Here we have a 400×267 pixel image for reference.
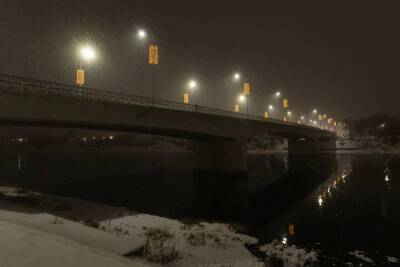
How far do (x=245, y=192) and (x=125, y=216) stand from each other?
16.4m

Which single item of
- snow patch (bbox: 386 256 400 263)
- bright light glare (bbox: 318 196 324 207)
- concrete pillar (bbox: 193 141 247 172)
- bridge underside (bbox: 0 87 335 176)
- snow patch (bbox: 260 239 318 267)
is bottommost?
bright light glare (bbox: 318 196 324 207)

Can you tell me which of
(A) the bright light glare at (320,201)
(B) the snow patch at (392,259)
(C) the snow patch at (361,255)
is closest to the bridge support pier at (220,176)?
(A) the bright light glare at (320,201)

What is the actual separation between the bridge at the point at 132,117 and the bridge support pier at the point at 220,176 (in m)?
0.14

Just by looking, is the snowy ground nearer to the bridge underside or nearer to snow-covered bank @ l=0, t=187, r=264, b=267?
snow-covered bank @ l=0, t=187, r=264, b=267

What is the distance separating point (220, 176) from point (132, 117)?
677 inches

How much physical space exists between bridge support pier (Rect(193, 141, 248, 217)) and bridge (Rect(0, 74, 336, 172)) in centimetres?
14

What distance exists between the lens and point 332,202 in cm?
2494

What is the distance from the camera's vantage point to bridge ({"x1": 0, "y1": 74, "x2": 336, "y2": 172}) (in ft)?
66.1

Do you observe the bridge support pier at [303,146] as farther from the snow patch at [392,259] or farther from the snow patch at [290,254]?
the snow patch at [290,254]

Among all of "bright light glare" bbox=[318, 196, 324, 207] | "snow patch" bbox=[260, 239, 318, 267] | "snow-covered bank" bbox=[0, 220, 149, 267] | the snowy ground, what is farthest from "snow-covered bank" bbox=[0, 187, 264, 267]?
"bright light glare" bbox=[318, 196, 324, 207]

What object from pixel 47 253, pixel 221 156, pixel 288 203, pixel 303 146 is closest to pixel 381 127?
pixel 303 146

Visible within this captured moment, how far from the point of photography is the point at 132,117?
28.3m

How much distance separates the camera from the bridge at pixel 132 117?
66.1 ft

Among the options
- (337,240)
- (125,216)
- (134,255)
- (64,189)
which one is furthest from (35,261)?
(64,189)
